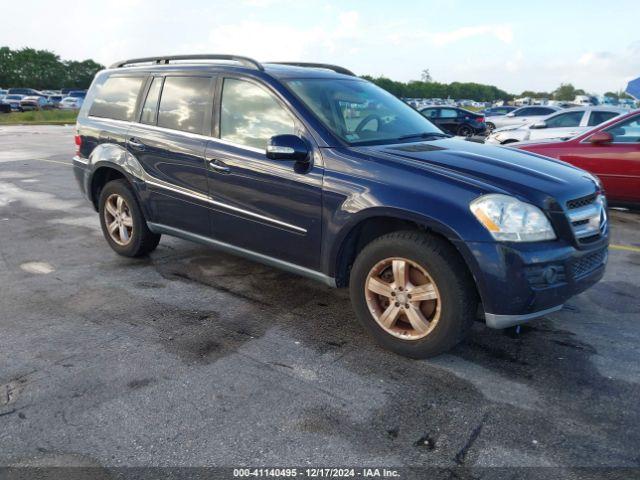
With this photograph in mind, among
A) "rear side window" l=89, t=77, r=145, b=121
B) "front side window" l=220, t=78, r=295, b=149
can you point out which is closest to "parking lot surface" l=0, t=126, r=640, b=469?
"front side window" l=220, t=78, r=295, b=149

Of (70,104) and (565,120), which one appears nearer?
(565,120)

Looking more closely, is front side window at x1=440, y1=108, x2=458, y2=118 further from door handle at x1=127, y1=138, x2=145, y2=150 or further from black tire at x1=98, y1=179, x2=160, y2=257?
door handle at x1=127, y1=138, x2=145, y2=150

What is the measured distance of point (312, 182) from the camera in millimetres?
3623

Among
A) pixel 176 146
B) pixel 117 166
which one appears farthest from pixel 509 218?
pixel 117 166

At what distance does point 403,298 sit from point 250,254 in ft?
4.44

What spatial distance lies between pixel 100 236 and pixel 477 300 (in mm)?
4660

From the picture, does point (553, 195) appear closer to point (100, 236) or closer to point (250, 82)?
point (250, 82)

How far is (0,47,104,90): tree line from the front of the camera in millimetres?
91312

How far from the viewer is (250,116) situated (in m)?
4.09

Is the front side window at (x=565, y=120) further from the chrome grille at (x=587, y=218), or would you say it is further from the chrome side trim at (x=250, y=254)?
the chrome side trim at (x=250, y=254)

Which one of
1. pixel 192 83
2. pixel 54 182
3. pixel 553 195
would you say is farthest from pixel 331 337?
pixel 54 182

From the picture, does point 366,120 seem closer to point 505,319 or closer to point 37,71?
point 505,319

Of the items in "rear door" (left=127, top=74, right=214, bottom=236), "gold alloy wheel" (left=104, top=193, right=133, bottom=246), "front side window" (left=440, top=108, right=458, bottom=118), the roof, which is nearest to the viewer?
the roof

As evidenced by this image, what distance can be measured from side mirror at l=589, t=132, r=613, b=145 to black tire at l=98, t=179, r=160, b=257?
567 cm
